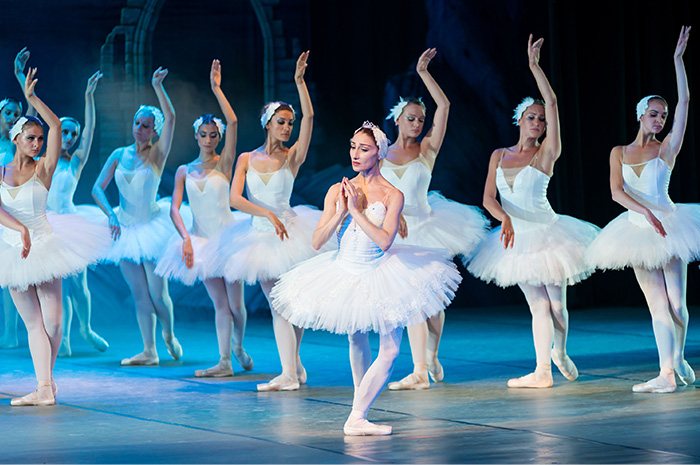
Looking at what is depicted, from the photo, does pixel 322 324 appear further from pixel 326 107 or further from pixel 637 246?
pixel 326 107

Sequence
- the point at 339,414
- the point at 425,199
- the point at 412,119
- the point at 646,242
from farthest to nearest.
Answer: the point at 425,199 < the point at 412,119 < the point at 646,242 < the point at 339,414

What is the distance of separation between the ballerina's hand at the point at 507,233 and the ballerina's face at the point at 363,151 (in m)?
1.35

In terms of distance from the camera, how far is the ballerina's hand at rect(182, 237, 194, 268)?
19.2 ft

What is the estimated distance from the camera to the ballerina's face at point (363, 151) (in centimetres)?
420

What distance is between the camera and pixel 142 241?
20.9ft

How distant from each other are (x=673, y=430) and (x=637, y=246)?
127cm

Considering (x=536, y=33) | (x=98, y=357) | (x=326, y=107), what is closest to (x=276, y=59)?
(x=326, y=107)

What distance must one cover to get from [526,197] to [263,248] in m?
1.36

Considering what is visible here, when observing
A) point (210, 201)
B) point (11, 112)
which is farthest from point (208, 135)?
point (11, 112)

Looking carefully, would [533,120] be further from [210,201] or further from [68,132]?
[68,132]

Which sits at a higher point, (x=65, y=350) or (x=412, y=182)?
(x=412, y=182)

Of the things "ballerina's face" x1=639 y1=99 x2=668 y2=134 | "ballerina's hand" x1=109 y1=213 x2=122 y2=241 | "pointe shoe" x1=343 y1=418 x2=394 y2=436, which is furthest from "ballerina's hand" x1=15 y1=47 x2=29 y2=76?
"ballerina's face" x1=639 y1=99 x2=668 y2=134

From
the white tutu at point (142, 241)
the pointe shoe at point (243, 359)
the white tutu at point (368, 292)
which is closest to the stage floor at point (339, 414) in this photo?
the pointe shoe at point (243, 359)

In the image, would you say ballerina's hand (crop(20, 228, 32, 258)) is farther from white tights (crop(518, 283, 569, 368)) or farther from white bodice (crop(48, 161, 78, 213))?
white tights (crop(518, 283, 569, 368))
